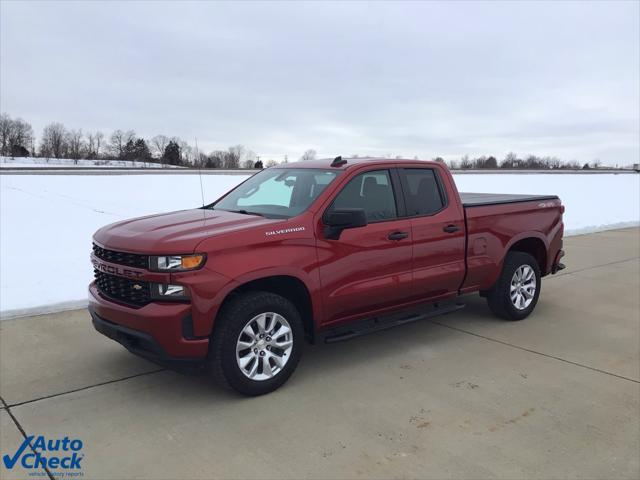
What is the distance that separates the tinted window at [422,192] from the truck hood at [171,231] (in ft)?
5.26

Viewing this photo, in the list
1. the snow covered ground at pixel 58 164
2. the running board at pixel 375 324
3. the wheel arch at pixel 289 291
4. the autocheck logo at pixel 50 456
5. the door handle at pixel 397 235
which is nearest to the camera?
the autocheck logo at pixel 50 456

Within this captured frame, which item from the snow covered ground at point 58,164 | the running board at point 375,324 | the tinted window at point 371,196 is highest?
the snow covered ground at point 58,164

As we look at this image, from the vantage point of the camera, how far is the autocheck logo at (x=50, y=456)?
321 centimetres

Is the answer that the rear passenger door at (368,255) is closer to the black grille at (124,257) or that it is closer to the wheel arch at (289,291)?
the wheel arch at (289,291)

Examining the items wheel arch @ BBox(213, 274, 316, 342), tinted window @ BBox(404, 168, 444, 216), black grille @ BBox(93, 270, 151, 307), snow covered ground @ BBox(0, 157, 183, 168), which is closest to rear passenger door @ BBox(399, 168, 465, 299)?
tinted window @ BBox(404, 168, 444, 216)

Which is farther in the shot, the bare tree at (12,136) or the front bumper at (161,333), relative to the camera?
the bare tree at (12,136)

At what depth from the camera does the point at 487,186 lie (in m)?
26.9

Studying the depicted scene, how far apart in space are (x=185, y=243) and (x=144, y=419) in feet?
4.30

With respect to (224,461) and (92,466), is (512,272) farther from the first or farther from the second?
(92,466)

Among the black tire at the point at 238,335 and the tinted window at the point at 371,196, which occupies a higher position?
the tinted window at the point at 371,196

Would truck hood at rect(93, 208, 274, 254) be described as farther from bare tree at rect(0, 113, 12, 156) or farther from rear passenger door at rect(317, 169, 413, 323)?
bare tree at rect(0, 113, 12, 156)

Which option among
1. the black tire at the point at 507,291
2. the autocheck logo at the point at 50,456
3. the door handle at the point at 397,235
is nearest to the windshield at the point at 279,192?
the door handle at the point at 397,235

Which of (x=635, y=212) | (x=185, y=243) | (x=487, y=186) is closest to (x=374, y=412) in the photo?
(x=185, y=243)

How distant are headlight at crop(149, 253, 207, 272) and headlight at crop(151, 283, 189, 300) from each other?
119mm
